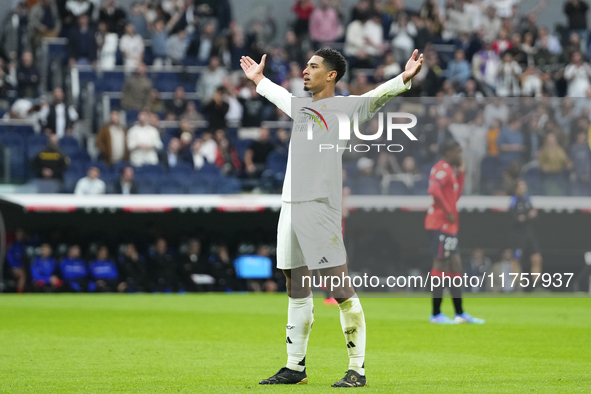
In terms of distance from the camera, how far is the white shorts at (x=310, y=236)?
558cm

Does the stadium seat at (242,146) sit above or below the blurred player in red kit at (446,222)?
above

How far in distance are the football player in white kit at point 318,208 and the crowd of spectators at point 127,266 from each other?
12271mm

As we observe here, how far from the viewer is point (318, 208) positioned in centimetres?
568

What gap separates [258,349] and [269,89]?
9.94 feet

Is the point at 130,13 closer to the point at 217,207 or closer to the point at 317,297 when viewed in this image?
the point at 217,207

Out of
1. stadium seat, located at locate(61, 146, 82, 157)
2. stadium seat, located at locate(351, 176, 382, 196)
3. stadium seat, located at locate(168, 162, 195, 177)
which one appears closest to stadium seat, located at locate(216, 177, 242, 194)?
stadium seat, located at locate(168, 162, 195, 177)

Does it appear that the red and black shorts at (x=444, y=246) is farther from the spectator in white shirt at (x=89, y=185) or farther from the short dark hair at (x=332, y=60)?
the spectator in white shirt at (x=89, y=185)

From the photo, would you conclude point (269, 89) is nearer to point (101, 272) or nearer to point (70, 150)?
point (101, 272)

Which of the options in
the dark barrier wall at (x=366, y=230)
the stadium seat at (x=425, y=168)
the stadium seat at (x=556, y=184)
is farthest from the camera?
the stadium seat at (x=556, y=184)

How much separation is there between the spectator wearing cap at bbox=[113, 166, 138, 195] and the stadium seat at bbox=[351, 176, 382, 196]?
15.7ft

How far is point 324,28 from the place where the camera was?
23469 mm

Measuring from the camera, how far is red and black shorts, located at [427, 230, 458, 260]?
1073cm

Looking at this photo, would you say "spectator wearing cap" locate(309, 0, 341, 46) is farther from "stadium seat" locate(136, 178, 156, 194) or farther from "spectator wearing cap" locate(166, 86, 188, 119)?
"stadium seat" locate(136, 178, 156, 194)

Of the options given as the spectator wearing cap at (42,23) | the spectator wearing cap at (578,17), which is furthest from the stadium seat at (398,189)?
the spectator wearing cap at (578,17)
